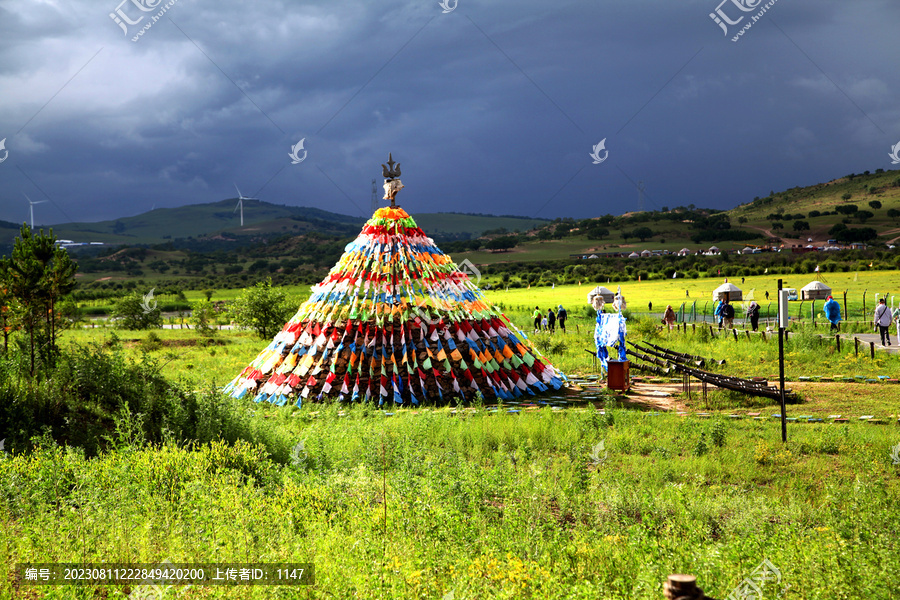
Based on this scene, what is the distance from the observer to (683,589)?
3.84m

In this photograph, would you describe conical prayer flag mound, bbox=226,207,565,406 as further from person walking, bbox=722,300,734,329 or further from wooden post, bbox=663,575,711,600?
person walking, bbox=722,300,734,329

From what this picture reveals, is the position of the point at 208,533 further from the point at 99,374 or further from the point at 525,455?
the point at 99,374

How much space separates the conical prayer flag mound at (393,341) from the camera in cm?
1405

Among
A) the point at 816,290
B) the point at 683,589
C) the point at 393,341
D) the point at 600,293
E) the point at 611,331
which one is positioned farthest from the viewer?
the point at 816,290

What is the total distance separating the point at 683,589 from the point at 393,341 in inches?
424

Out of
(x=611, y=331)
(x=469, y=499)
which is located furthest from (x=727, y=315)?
(x=469, y=499)

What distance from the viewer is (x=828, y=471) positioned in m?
8.96

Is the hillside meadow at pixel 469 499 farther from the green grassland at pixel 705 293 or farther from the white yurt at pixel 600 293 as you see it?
the green grassland at pixel 705 293

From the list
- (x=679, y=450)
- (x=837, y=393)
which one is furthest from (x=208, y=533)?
(x=837, y=393)

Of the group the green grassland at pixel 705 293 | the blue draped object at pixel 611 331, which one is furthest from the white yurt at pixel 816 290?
the blue draped object at pixel 611 331

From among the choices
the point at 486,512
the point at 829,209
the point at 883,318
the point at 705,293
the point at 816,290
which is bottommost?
the point at 486,512

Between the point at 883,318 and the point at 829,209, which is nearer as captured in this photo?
the point at 883,318

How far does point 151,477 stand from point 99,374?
4.12 m

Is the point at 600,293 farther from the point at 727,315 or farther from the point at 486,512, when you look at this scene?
the point at 486,512
